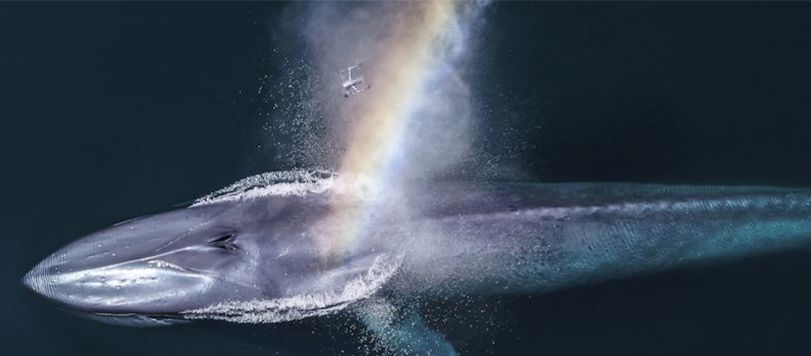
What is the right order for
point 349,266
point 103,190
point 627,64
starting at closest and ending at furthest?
point 349,266
point 103,190
point 627,64

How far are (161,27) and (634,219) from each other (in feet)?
42.4

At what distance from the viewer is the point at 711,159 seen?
72.3 ft

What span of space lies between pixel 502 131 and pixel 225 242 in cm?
747

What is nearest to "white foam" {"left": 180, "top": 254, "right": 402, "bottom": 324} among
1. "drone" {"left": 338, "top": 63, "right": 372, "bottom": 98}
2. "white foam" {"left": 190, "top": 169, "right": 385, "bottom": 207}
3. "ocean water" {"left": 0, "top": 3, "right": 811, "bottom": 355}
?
"ocean water" {"left": 0, "top": 3, "right": 811, "bottom": 355}

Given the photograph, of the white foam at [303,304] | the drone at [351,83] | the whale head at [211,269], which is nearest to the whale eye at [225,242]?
the whale head at [211,269]

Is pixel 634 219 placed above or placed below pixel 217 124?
below

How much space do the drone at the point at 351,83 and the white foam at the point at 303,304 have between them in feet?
17.6

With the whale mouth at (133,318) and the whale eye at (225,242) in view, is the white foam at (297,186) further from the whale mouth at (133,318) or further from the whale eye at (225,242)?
the whale mouth at (133,318)

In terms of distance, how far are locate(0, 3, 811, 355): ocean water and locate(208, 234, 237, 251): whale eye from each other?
1867mm

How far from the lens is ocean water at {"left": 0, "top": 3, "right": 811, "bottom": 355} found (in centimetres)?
1988

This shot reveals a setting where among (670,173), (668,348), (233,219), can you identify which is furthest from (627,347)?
(233,219)

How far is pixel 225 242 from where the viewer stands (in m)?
19.0

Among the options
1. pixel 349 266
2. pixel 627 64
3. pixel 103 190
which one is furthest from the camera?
pixel 627 64

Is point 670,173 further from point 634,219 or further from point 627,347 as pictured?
point 627,347
